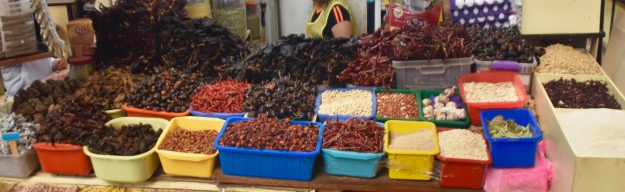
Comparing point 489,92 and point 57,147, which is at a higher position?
point 489,92

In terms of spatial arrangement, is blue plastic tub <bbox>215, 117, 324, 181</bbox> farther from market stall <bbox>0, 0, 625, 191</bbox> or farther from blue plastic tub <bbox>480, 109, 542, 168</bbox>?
blue plastic tub <bbox>480, 109, 542, 168</bbox>

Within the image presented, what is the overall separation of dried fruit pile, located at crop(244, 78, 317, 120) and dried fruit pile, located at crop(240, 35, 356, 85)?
0.15m

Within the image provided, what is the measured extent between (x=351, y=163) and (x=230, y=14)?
8.57 feet

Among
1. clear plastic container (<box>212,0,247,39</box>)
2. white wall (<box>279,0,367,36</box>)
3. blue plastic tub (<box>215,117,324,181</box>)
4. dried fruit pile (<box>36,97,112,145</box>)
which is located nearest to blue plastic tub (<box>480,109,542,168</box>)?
blue plastic tub (<box>215,117,324,181</box>)

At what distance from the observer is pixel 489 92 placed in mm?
2660

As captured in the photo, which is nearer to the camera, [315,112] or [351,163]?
[351,163]

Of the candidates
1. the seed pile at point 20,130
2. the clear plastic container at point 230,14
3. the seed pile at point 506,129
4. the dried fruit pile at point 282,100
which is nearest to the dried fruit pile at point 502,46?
the seed pile at point 506,129

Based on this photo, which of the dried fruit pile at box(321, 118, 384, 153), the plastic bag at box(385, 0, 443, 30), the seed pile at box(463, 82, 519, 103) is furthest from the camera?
the plastic bag at box(385, 0, 443, 30)

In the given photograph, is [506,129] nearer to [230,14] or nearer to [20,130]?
[20,130]

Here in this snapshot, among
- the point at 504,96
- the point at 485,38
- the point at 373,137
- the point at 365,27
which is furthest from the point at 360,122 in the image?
the point at 365,27

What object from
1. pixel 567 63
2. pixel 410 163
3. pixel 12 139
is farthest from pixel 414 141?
pixel 12 139

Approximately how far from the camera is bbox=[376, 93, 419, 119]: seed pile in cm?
264

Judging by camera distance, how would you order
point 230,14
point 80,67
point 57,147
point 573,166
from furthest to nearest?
point 230,14, point 80,67, point 57,147, point 573,166

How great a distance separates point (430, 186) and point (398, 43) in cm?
93
